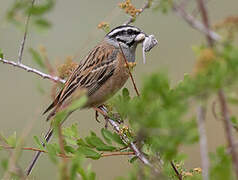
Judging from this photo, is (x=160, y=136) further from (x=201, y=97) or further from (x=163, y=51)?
(x=163, y=51)

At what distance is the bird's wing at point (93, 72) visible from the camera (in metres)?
4.99

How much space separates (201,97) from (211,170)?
0.32 metres

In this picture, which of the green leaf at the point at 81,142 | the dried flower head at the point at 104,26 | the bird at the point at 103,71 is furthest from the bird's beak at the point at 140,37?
the green leaf at the point at 81,142

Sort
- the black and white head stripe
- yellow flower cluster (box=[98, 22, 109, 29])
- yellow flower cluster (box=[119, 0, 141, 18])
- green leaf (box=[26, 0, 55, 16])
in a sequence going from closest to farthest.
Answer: green leaf (box=[26, 0, 55, 16])
yellow flower cluster (box=[119, 0, 141, 18])
yellow flower cluster (box=[98, 22, 109, 29])
the black and white head stripe

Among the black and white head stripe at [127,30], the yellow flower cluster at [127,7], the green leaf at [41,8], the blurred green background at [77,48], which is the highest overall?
the green leaf at [41,8]

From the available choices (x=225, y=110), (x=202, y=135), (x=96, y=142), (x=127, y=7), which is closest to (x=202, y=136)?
(x=202, y=135)

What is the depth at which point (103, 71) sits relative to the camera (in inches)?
203

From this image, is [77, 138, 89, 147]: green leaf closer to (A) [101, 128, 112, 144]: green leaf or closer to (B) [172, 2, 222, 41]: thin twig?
(A) [101, 128, 112, 144]: green leaf

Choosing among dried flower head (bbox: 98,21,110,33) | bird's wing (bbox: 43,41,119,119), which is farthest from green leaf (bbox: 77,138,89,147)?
bird's wing (bbox: 43,41,119,119)

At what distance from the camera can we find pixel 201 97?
1.53m

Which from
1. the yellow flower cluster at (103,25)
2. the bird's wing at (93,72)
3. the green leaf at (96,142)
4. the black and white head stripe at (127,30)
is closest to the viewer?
the green leaf at (96,142)

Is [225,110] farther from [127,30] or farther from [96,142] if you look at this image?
[127,30]

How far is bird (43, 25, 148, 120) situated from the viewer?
4871 mm

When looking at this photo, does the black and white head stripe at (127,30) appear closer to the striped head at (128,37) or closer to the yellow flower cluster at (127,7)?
the striped head at (128,37)
